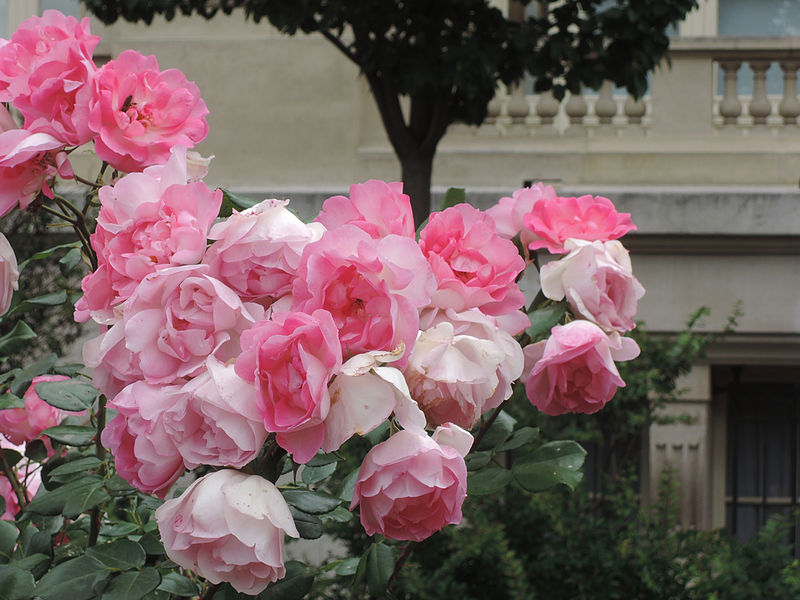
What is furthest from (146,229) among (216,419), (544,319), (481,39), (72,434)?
(481,39)

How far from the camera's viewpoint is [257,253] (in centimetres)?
84

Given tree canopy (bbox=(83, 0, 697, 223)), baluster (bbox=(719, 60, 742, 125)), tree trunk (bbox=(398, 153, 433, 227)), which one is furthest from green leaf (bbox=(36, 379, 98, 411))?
baluster (bbox=(719, 60, 742, 125))

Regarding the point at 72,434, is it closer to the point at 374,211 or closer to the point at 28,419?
the point at 28,419

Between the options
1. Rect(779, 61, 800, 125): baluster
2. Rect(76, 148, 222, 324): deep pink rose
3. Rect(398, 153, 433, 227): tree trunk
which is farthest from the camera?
Rect(779, 61, 800, 125): baluster

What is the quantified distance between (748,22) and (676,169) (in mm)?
1509

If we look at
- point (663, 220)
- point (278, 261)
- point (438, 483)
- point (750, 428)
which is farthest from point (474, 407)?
point (750, 428)

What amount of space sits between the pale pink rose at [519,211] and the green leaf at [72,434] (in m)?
0.61

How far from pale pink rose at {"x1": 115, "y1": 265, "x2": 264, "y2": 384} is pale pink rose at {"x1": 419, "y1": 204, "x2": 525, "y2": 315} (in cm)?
19

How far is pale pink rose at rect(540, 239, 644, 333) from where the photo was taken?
1.06 m

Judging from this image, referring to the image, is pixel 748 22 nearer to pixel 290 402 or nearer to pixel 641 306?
pixel 641 306

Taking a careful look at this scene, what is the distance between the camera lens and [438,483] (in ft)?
2.57

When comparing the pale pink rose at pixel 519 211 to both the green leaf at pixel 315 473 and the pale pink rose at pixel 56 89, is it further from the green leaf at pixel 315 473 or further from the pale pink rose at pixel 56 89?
the pale pink rose at pixel 56 89

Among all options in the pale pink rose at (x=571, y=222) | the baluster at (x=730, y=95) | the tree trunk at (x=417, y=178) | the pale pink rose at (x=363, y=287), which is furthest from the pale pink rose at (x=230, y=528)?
the baluster at (x=730, y=95)

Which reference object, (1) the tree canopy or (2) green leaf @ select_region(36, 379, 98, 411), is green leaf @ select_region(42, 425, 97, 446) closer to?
(2) green leaf @ select_region(36, 379, 98, 411)
